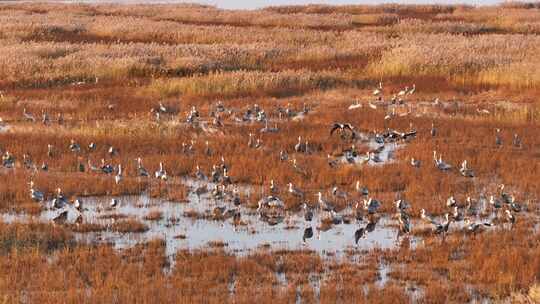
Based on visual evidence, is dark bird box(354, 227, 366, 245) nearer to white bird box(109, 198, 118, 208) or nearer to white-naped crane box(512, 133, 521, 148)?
white bird box(109, 198, 118, 208)

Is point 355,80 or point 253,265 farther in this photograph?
point 355,80

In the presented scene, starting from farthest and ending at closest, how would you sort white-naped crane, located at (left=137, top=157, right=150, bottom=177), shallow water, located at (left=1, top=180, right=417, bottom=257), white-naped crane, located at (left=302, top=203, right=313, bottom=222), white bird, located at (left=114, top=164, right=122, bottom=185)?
1. white-naped crane, located at (left=137, top=157, right=150, bottom=177)
2. white bird, located at (left=114, top=164, right=122, bottom=185)
3. white-naped crane, located at (left=302, top=203, right=313, bottom=222)
4. shallow water, located at (left=1, top=180, right=417, bottom=257)

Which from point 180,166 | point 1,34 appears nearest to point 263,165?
point 180,166

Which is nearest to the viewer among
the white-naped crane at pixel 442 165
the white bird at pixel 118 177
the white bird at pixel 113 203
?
the white bird at pixel 113 203

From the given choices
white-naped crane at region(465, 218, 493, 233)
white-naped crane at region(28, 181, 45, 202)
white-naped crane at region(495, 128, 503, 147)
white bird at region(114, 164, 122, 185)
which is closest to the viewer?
white-naped crane at region(465, 218, 493, 233)

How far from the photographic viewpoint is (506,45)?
4222 cm

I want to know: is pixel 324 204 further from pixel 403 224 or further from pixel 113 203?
pixel 113 203

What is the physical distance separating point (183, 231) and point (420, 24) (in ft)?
157

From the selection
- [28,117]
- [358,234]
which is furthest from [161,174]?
[28,117]

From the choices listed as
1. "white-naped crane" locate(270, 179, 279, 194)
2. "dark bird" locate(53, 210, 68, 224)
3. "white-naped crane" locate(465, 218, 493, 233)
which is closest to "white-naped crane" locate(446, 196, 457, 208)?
"white-naped crane" locate(465, 218, 493, 233)

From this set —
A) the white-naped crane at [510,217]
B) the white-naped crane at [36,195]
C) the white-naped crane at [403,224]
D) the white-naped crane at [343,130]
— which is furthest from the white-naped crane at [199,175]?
the white-naped crane at [510,217]

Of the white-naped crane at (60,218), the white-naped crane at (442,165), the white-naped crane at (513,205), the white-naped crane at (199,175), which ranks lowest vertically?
the white-naped crane at (199,175)

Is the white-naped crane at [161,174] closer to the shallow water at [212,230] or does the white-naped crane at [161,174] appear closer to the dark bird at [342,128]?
the shallow water at [212,230]

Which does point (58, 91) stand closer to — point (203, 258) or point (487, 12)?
point (203, 258)
